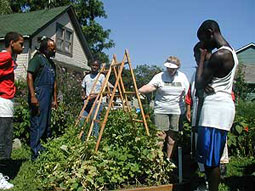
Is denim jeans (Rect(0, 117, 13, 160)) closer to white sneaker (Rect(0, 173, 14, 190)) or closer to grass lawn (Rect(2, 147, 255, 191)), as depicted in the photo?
white sneaker (Rect(0, 173, 14, 190))

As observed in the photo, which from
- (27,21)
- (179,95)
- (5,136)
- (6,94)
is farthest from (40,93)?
(27,21)

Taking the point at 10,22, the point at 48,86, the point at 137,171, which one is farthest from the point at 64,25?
the point at 137,171

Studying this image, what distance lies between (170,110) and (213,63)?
75.2 inches

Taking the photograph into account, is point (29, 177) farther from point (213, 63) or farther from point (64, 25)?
point (64, 25)

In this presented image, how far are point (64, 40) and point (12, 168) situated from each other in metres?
14.4

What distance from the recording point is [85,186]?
3.02 meters

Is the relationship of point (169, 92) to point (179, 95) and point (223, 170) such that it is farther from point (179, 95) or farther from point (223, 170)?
point (223, 170)

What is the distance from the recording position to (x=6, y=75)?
125 inches

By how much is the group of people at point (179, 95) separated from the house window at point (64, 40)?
43.8ft

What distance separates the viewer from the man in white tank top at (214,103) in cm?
245

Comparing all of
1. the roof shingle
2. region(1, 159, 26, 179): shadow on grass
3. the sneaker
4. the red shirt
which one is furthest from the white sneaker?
the roof shingle

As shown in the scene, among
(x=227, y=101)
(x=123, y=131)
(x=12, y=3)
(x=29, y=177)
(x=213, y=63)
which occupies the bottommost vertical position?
(x=29, y=177)

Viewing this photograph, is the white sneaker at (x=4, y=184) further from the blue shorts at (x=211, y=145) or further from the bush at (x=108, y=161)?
the blue shorts at (x=211, y=145)

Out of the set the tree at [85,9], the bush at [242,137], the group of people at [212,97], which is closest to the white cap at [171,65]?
the group of people at [212,97]
